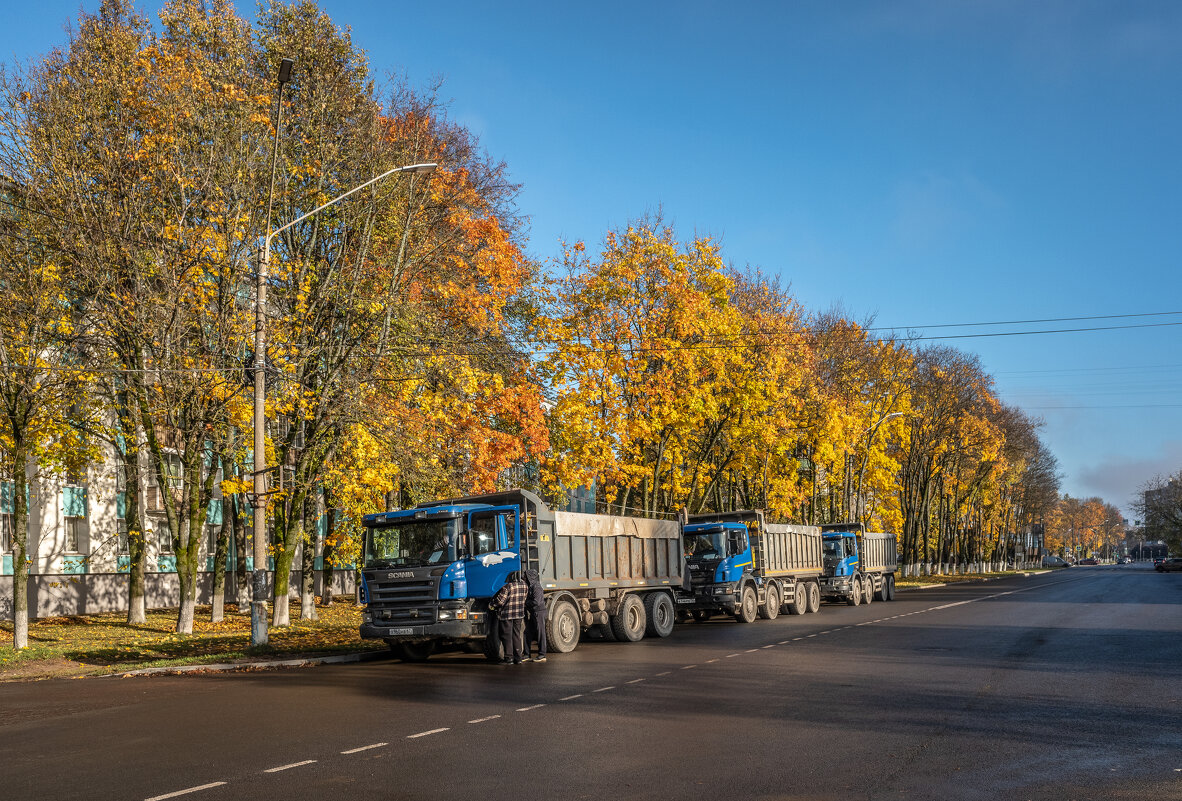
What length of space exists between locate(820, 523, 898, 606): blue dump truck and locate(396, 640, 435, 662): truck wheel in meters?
22.1

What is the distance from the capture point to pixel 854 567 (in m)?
39.9

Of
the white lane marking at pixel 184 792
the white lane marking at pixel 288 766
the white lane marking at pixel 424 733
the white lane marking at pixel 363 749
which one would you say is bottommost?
the white lane marking at pixel 424 733

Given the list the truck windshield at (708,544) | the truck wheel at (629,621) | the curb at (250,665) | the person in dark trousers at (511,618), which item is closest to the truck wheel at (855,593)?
the truck windshield at (708,544)

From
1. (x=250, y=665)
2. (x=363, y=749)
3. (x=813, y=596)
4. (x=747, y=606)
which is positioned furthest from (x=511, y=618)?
(x=813, y=596)

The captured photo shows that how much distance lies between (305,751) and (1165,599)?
3673 cm

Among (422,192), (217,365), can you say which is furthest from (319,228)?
(217,365)

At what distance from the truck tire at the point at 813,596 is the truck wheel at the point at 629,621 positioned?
41.5 feet

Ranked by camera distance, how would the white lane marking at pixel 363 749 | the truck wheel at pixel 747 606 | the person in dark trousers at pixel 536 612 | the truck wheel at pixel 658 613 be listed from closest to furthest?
the white lane marking at pixel 363 749, the person in dark trousers at pixel 536 612, the truck wheel at pixel 658 613, the truck wheel at pixel 747 606

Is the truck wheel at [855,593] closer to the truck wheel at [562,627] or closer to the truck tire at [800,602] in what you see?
the truck tire at [800,602]

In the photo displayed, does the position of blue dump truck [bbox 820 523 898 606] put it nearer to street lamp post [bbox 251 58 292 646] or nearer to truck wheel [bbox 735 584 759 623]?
truck wheel [bbox 735 584 759 623]

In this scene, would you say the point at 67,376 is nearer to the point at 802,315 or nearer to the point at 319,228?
the point at 319,228

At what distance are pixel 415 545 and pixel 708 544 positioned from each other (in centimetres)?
1254

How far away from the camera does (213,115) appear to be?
23.2 meters

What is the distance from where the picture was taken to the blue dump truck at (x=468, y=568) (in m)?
18.9
